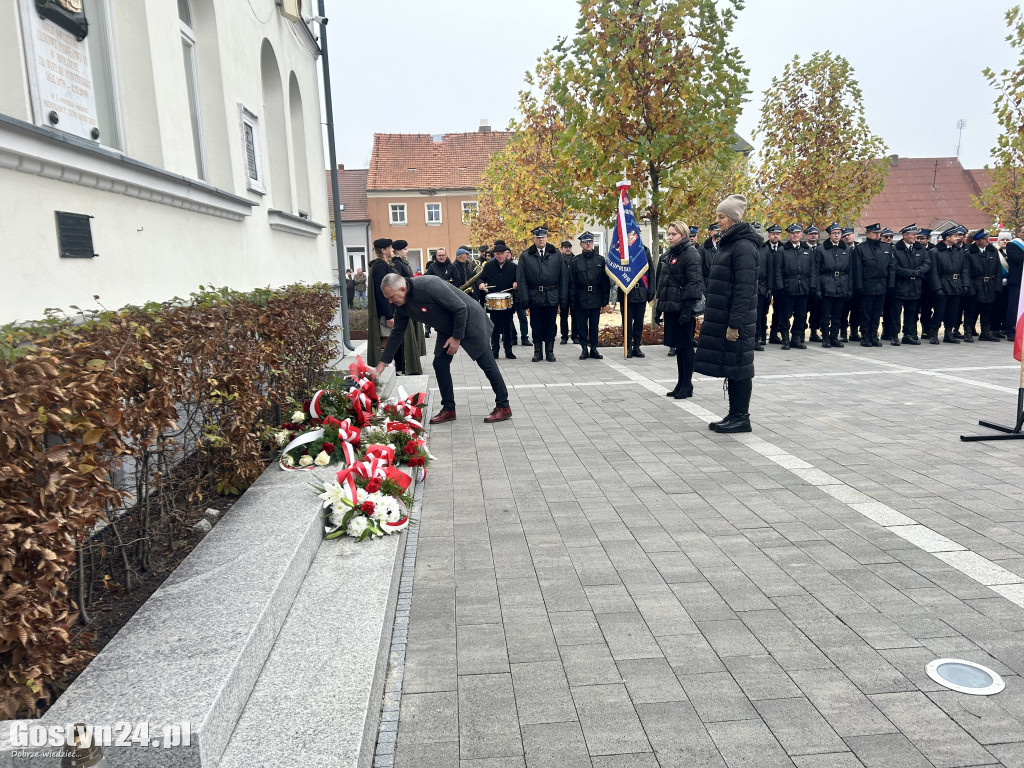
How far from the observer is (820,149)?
23.0 meters

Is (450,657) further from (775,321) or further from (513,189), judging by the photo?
(513,189)

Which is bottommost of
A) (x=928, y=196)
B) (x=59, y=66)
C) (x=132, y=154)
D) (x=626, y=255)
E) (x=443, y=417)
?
(x=443, y=417)

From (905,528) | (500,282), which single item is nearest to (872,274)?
(500,282)

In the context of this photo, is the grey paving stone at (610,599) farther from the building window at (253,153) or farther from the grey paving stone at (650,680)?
the building window at (253,153)

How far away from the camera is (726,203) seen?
7188mm

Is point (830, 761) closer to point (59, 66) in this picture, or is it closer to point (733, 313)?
point (733, 313)

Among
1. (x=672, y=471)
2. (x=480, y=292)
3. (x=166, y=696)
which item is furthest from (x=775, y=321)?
(x=166, y=696)

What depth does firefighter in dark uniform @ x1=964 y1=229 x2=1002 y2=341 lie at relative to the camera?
48.5ft

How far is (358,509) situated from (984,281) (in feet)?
48.8

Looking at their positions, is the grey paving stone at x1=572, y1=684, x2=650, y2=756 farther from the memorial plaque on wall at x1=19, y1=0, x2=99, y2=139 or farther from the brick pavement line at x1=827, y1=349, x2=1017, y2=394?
the brick pavement line at x1=827, y1=349, x2=1017, y2=394

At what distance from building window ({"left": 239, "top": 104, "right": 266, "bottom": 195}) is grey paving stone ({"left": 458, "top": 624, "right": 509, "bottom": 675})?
299 inches

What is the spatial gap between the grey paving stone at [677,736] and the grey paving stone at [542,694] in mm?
307

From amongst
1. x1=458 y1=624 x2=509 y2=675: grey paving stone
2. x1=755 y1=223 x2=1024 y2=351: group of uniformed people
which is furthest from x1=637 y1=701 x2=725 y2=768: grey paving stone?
x1=755 y1=223 x2=1024 y2=351: group of uniformed people

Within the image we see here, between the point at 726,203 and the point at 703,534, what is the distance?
374 centimetres
